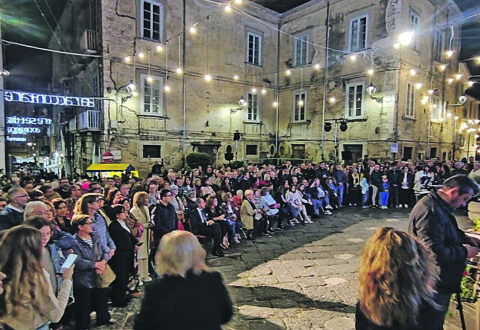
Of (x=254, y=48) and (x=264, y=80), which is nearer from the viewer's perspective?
(x=254, y=48)

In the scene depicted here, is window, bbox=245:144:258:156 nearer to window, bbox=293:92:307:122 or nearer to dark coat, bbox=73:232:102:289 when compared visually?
window, bbox=293:92:307:122

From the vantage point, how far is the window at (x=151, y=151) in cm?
1482

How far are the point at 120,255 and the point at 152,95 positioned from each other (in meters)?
12.3

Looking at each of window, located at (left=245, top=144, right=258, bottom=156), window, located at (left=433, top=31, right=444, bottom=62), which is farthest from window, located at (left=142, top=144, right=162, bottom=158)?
window, located at (left=433, top=31, right=444, bottom=62)

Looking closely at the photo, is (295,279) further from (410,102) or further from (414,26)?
(414,26)

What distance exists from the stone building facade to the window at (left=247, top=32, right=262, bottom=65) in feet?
0.22

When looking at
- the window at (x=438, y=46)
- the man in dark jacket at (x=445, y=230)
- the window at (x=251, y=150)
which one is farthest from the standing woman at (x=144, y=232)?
the window at (x=438, y=46)

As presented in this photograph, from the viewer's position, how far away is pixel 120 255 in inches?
156

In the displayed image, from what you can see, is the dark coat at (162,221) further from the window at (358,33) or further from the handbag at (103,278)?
the window at (358,33)

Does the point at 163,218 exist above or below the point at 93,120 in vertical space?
below

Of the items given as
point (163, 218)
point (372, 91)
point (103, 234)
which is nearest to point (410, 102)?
point (372, 91)

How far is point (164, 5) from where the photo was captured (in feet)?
48.5

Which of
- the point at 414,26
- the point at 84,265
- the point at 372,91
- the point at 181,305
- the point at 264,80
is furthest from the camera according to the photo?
the point at 264,80

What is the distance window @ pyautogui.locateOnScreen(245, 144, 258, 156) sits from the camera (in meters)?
19.1
